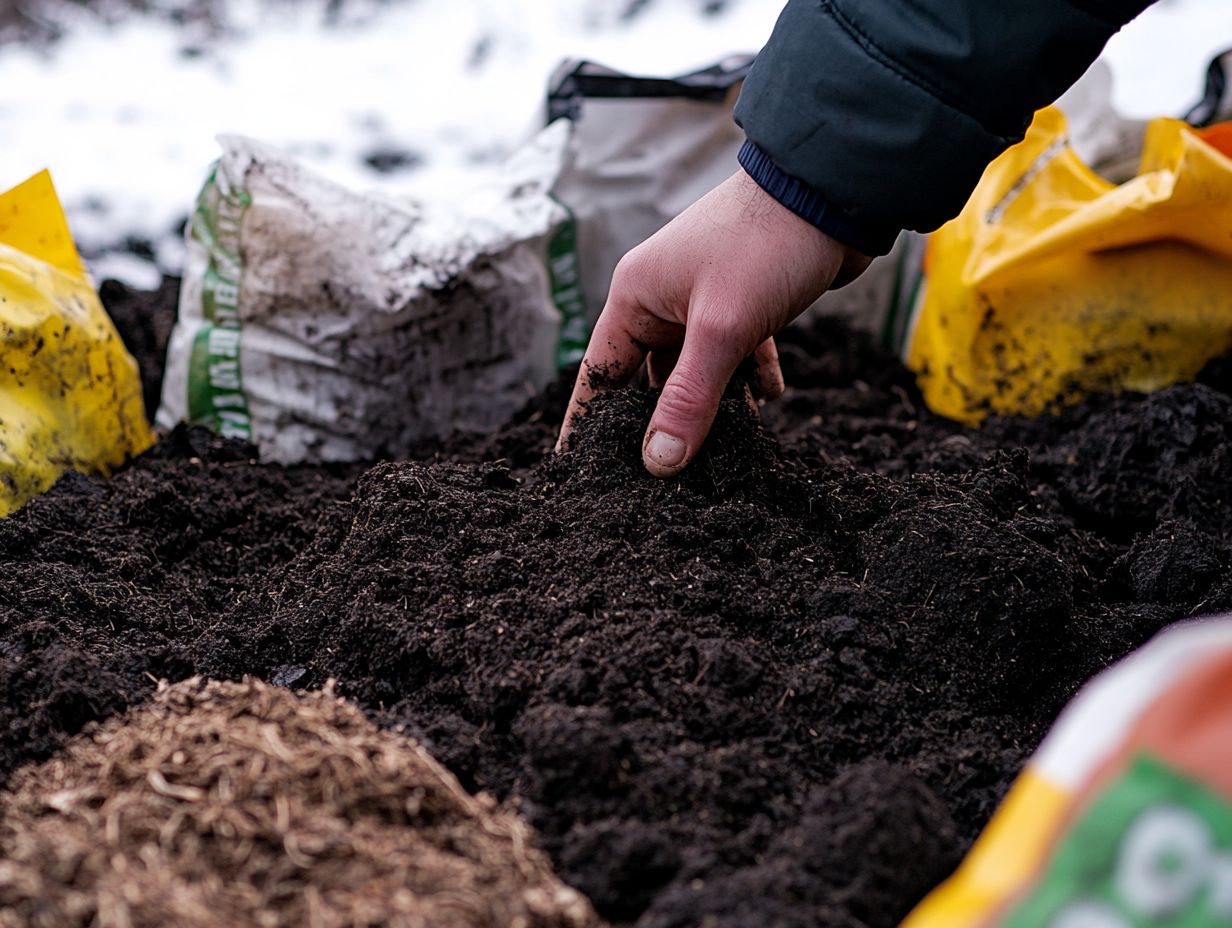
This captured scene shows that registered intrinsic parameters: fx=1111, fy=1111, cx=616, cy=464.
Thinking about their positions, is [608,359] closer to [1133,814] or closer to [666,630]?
[666,630]

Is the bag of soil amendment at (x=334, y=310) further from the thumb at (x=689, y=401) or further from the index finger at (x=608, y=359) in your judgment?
the thumb at (x=689, y=401)

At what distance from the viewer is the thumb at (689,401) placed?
4.10 ft

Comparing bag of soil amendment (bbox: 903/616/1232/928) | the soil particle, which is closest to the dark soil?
bag of soil amendment (bbox: 903/616/1232/928)

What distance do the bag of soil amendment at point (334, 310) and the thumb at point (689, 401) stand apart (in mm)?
826

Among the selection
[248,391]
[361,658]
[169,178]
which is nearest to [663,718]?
[361,658]

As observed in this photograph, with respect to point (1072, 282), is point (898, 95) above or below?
above

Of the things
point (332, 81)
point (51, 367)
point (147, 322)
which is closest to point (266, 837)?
point (51, 367)

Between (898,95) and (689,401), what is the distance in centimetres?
41

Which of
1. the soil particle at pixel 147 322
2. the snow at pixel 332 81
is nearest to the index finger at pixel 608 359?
the soil particle at pixel 147 322

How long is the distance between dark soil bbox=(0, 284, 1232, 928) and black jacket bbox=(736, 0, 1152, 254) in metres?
0.29

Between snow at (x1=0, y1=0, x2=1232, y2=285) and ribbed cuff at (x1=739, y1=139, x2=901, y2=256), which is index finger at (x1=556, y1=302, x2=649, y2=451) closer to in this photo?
ribbed cuff at (x1=739, y1=139, x2=901, y2=256)

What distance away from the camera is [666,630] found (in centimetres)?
110

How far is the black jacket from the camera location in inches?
46.9

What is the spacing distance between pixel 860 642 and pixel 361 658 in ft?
1.69
